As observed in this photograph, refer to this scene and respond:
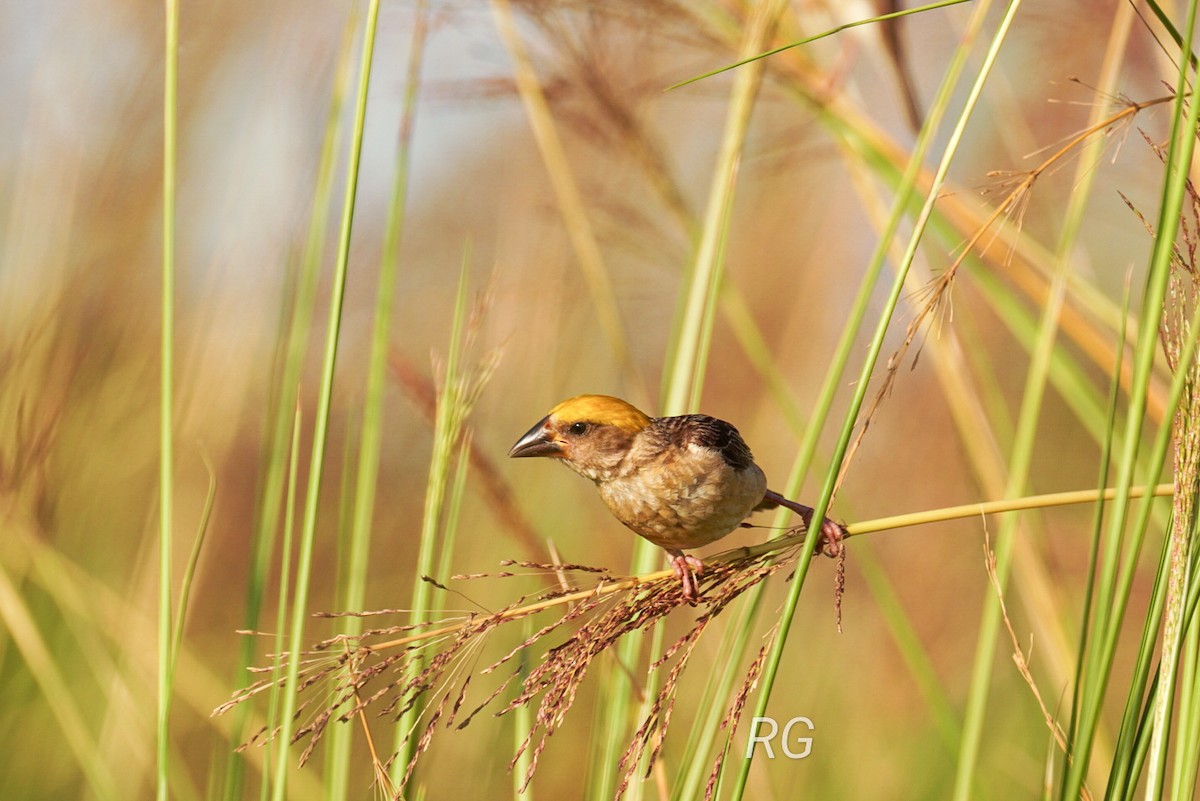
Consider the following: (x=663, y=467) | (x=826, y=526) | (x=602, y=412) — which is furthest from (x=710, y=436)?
(x=826, y=526)

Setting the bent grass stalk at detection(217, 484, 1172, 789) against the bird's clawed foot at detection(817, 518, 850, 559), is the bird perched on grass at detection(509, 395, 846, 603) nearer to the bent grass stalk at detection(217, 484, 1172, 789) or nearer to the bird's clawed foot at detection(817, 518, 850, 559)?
the bird's clawed foot at detection(817, 518, 850, 559)

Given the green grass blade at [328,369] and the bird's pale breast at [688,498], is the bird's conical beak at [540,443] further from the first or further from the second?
the green grass blade at [328,369]

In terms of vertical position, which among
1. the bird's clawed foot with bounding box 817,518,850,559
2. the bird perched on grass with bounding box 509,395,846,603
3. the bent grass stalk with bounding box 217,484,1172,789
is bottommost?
the bent grass stalk with bounding box 217,484,1172,789

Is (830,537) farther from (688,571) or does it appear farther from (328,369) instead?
(328,369)

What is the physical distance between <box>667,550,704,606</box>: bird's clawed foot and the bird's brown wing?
0.22 metres

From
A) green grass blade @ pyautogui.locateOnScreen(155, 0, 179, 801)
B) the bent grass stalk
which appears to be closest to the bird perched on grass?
the bent grass stalk

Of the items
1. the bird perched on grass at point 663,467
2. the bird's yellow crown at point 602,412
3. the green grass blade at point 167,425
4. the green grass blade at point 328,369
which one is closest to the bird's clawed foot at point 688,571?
the bird perched on grass at point 663,467

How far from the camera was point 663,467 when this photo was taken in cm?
208

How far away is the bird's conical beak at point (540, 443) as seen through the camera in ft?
7.38

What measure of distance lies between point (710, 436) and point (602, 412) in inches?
9.7

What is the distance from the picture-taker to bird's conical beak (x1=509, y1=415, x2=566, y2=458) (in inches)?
88.5

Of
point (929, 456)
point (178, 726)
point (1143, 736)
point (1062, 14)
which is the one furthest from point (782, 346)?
point (1143, 736)

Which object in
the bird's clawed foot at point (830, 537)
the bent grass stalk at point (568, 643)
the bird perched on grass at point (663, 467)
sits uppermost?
the bird perched on grass at point (663, 467)

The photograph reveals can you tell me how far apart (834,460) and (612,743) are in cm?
72
